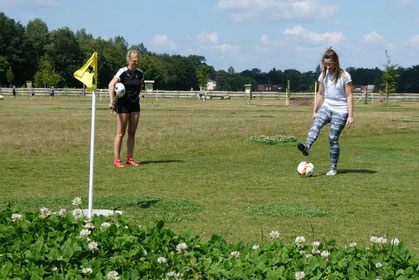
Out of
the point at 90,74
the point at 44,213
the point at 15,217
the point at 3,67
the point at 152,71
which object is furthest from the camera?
the point at 152,71

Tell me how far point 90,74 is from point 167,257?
2.39m

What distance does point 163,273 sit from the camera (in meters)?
3.41

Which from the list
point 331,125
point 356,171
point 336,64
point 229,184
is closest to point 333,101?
point 331,125

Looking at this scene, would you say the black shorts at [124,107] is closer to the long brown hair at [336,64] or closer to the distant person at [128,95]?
the distant person at [128,95]

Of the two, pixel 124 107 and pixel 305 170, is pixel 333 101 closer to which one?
pixel 305 170

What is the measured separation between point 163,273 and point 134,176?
615cm

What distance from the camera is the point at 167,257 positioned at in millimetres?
3625

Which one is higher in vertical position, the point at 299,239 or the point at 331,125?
the point at 331,125

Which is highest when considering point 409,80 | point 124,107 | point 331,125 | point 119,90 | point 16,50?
point 16,50

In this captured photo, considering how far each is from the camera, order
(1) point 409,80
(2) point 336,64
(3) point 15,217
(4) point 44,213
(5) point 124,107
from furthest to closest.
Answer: (1) point 409,80 → (5) point 124,107 → (2) point 336,64 → (4) point 44,213 → (3) point 15,217

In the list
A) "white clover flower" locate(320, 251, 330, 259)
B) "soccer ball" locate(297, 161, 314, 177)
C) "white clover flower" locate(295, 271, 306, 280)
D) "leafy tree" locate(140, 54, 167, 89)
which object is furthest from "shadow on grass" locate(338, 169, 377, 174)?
"leafy tree" locate(140, 54, 167, 89)

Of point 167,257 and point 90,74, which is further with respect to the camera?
point 90,74

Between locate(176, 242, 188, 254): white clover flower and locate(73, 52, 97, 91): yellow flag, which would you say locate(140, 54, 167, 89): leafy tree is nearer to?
locate(73, 52, 97, 91): yellow flag

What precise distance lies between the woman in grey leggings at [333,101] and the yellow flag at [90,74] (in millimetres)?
4924
